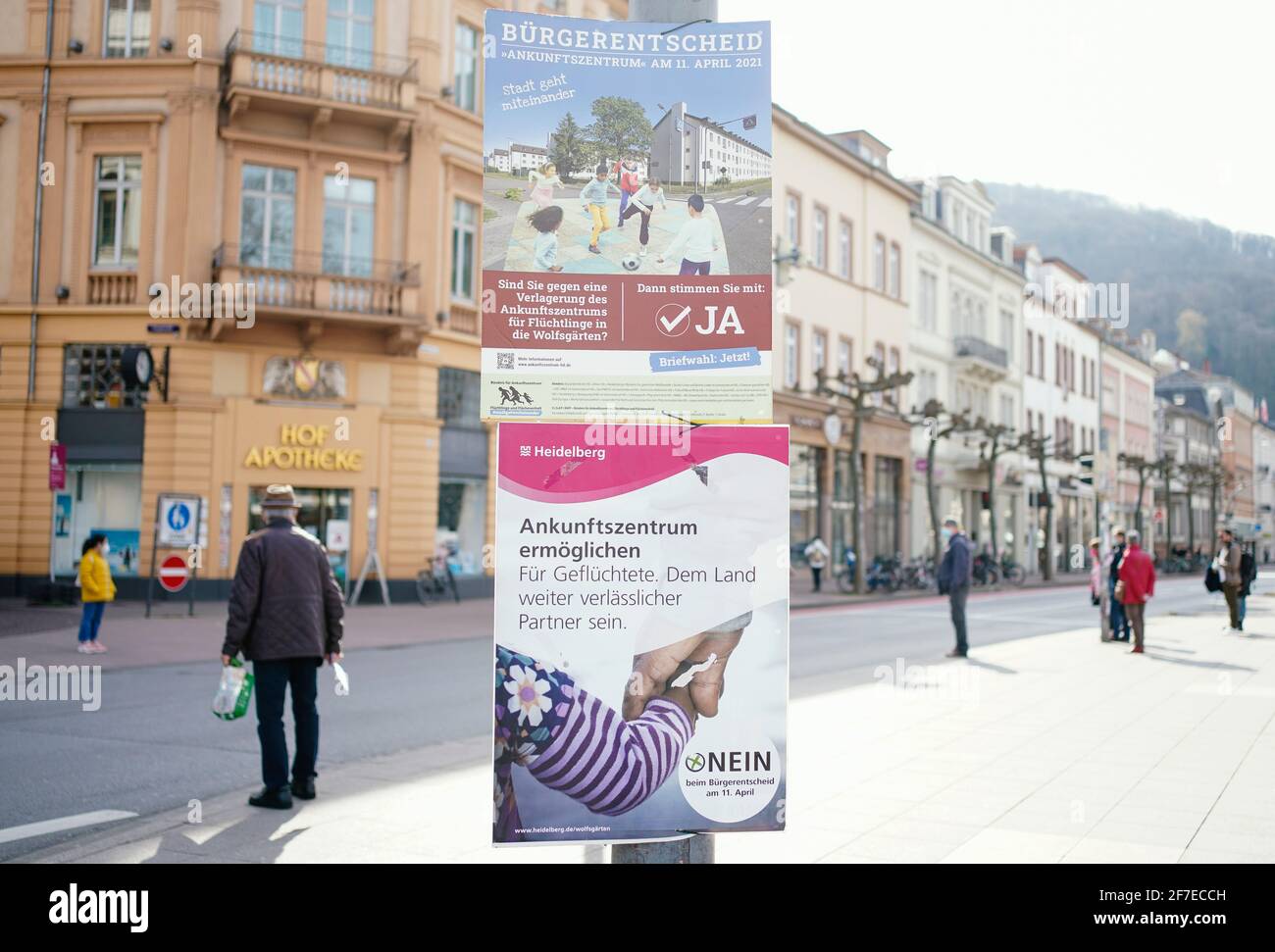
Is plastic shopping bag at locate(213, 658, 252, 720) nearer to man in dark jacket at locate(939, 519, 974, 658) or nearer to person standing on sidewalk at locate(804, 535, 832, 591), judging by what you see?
man in dark jacket at locate(939, 519, 974, 658)

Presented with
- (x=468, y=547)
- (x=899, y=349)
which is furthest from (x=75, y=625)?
(x=899, y=349)

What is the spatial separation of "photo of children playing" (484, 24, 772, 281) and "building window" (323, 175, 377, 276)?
77.8ft

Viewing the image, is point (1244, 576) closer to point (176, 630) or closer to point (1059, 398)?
point (176, 630)

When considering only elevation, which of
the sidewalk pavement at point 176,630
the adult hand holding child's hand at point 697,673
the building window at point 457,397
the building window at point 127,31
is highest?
the building window at point 127,31

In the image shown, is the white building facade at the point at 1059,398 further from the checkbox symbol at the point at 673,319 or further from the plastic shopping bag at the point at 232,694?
the checkbox symbol at the point at 673,319

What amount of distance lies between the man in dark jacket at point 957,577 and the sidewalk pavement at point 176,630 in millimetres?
7732

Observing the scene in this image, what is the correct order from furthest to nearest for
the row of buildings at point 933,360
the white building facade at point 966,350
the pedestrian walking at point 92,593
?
the white building facade at point 966,350, the row of buildings at point 933,360, the pedestrian walking at point 92,593

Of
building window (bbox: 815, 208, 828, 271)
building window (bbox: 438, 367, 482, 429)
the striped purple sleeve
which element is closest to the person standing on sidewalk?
building window (bbox: 815, 208, 828, 271)

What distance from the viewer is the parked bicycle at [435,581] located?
25906 mm

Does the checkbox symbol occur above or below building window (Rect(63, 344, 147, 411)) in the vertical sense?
below

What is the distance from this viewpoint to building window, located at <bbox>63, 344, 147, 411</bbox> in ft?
81.9

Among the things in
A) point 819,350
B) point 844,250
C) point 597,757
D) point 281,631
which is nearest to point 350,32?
point 819,350

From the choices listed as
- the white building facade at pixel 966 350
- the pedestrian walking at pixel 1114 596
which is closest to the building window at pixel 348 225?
the pedestrian walking at pixel 1114 596
